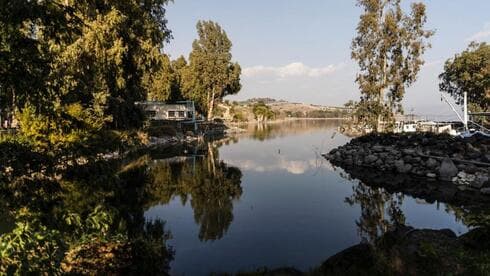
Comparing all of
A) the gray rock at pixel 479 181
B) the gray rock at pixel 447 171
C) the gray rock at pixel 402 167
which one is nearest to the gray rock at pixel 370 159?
the gray rock at pixel 402 167

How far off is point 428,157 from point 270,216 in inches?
551

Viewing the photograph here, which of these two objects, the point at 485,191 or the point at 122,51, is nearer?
the point at 485,191

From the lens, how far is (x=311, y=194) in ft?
65.3

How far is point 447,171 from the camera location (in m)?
21.9

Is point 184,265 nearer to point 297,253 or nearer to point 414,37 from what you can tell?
point 297,253

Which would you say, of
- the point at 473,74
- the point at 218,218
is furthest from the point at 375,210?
the point at 473,74

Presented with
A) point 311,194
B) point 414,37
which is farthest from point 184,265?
point 414,37

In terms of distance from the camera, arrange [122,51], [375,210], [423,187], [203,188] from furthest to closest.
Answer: [122,51] < [203,188] < [423,187] < [375,210]

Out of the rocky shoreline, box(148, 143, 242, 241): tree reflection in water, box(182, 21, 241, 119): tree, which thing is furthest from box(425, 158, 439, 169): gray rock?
box(182, 21, 241, 119): tree

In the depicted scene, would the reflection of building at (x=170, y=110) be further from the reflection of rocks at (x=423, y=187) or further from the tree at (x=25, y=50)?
the tree at (x=25, y=50)

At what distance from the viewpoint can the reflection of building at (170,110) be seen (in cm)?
6544

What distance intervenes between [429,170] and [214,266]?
17602 millimetres

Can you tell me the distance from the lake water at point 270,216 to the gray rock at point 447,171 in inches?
186

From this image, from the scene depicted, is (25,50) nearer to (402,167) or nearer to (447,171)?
(447,171)
